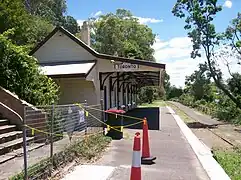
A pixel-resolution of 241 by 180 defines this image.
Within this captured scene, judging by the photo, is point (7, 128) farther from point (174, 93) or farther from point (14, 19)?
point (174, 93)

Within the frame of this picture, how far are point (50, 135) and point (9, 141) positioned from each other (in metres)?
2.02

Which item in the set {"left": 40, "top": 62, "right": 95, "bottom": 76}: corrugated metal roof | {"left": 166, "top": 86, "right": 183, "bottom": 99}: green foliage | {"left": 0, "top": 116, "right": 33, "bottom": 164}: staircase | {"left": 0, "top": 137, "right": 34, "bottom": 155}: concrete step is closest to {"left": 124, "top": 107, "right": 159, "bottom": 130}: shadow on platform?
{"left": 40, "top": 62, "right": 95, "bottom": 76}: corrugated metal roof

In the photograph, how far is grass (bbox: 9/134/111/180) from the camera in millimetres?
6188

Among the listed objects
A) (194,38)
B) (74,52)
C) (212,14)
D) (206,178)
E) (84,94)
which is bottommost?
(206,178)

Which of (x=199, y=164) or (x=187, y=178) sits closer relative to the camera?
(x=187, y=178)

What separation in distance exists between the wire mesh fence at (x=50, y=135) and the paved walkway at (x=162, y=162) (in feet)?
3.42

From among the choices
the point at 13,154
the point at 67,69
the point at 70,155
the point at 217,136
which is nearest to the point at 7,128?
the point at 13,154

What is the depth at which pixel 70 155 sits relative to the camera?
8.15 m

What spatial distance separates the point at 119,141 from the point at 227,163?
424cm

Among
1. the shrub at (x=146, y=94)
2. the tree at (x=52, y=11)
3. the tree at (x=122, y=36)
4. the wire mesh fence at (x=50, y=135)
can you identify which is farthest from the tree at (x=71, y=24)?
the wire mesh fence at (x=50, y=135)

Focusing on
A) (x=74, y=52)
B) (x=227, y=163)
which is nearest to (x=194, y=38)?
(x=74, y=52)

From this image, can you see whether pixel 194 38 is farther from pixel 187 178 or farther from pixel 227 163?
pixel 187 178

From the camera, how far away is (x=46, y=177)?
6500 millimetres

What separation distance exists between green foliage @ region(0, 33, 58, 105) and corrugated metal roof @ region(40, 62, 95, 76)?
14.1ft
